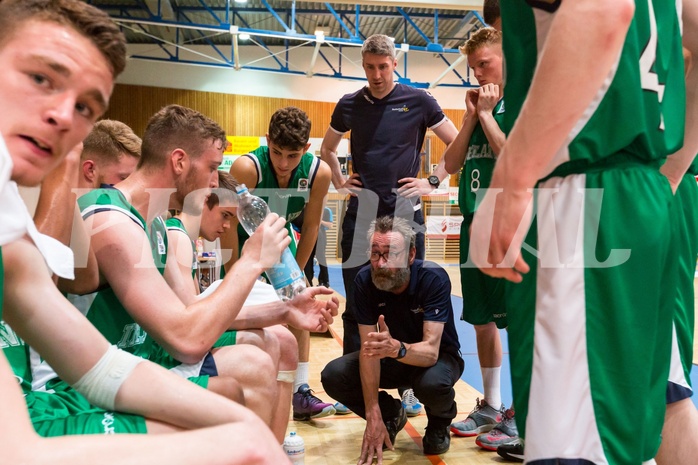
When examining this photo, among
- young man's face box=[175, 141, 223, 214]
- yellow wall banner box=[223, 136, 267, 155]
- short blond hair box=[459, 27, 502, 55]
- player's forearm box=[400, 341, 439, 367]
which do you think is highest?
yellow wall banner box=[223, 136, 267, 155]

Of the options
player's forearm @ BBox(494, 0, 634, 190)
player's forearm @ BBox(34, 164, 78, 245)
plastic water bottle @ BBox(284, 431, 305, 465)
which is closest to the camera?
player's forearm @ BBox(494, 0, 634, 190)

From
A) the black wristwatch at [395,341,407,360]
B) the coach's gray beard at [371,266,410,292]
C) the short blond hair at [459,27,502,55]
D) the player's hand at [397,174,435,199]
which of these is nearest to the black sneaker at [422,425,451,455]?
the black wristwatch at [395,341,407,360]

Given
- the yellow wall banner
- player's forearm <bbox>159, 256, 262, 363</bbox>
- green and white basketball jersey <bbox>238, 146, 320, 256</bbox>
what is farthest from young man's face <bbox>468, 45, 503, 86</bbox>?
the yellow wall banner

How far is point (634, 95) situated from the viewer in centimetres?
148

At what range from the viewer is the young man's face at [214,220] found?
3784 millimetres

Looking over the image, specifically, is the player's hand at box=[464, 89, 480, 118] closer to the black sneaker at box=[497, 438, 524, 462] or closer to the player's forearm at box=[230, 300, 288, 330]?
the player's forearm at box=[230, 300, 288, 330]

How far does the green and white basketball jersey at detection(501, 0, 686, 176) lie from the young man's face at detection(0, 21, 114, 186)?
3.36ft

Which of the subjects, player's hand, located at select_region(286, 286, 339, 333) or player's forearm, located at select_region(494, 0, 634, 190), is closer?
player's forearm, located at select_region(494, 0, 634, 190)

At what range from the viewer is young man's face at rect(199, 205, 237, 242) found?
12.4ft

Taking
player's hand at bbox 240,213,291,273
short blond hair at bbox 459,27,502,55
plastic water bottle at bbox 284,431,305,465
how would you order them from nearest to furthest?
player's hand at bbox 240,213,291,273 < plastic water bottle at bbox 284,431,305,465 < short blond hair at bbox 459,27,502,55

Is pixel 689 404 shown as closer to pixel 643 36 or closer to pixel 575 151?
pixel 575 151

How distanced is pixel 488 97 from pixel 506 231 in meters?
2.26

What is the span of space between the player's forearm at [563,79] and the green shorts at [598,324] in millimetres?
167

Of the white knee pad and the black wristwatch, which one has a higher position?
the white knee pad
